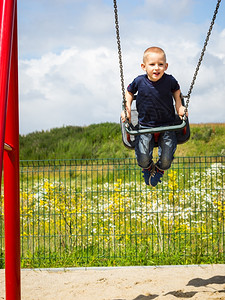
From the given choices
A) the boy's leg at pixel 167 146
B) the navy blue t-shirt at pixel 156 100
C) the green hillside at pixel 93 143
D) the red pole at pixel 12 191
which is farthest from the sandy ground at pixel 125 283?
the green hillside at pixel 93 143

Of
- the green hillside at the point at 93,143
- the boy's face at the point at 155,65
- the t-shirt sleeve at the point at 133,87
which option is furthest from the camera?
the green hillside at the point at 93,143

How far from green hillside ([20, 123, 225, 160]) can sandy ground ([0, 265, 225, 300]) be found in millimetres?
8554

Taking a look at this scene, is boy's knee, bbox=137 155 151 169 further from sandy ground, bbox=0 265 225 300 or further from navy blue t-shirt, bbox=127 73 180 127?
sandy ground, bbox=0 265 225 300

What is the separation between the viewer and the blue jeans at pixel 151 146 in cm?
380

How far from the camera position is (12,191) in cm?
360

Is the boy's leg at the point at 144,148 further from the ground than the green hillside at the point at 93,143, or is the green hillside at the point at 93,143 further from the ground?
the green hillside at the point at 93,143

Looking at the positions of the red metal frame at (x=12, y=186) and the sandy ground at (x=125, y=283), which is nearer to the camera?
the red metal frame at (x=12, y=186)

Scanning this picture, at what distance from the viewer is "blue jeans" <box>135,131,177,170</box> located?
150 inches

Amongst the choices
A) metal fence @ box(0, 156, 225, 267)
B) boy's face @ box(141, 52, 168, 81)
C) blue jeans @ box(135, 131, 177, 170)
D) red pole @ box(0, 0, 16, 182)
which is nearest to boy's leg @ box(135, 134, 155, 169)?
blue jeans @ box(135, 131, 177, 170)

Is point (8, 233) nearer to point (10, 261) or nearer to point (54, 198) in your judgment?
point (10, 261)

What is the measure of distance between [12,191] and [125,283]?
251cm

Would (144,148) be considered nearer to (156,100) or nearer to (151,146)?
(151,146)

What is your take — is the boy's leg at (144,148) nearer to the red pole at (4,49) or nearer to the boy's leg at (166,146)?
the boy's leg at (166,146)

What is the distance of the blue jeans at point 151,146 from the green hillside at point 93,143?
1045cm
